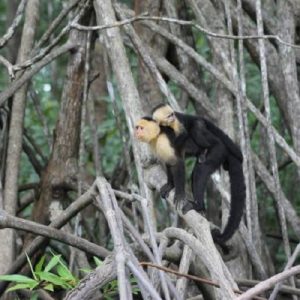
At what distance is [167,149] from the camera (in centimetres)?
397

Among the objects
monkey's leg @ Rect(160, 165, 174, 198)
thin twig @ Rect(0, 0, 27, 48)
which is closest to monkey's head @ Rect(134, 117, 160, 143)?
monkey's leg @ Rect(160, 165, 174, 198)

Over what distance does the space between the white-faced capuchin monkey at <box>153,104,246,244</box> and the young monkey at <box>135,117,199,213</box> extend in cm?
2

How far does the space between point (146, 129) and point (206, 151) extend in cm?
54

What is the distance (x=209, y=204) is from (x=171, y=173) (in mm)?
1377

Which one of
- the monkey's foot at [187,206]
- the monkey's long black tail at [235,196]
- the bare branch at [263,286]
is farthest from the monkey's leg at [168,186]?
the bare branch at [263,286]

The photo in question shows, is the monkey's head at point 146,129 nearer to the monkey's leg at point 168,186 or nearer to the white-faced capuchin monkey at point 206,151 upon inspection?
the white-faced capuchin monkey at point 206,151

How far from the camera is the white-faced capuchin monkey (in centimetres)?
404

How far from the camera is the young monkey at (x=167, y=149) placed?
383 centimetres

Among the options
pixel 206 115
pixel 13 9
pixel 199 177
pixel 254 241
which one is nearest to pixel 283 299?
pixel 254 241

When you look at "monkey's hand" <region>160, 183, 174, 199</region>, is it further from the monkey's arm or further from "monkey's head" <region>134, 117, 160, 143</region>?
the monkey's arm

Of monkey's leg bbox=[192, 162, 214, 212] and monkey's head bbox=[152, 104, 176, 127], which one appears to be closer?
monkey's head bbox=[152, 104, 176, 127]

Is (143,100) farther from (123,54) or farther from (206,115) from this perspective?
(123,54)

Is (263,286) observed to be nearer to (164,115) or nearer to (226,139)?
(164,115)

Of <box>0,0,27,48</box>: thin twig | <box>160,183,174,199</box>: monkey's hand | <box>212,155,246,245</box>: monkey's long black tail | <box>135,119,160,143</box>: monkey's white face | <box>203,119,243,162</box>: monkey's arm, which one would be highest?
<box>0,0,27,48</box>: thin twig
